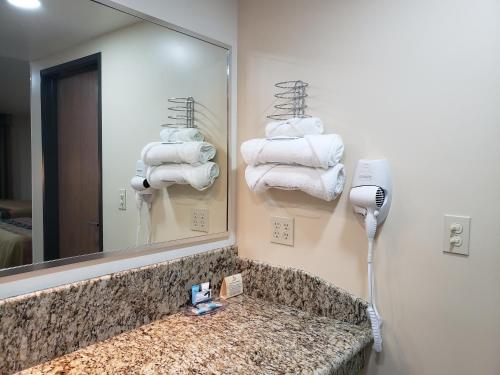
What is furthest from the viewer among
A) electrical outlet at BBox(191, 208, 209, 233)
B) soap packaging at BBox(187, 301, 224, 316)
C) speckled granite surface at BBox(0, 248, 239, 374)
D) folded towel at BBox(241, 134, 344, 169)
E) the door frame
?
electrical outlet at BBox(191, 208, 209, 233)

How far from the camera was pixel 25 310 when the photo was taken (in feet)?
2.92

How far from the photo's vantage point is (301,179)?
46.4 inches

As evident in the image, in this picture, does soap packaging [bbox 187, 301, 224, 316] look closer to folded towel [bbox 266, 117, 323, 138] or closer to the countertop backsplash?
the countertop backsplash

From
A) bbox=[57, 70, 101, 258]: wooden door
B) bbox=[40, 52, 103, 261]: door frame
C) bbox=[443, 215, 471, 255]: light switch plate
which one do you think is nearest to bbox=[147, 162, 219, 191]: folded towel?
bbox=[57, 70, 101, 258]: wooden door

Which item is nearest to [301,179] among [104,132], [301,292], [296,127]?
[296,127]

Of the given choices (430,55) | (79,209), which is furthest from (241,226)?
(430,55)

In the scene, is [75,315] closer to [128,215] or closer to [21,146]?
[128,215]

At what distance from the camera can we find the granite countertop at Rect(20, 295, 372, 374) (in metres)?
0.92

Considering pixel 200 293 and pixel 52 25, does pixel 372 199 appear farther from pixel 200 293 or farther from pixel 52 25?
pixel 52 25

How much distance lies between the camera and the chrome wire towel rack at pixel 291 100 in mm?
1296

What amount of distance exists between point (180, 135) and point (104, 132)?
30 cm

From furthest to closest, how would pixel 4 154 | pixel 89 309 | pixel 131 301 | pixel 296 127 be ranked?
pixel 296 127 < pixel 131 301 < pixel 89 309 < pixel 4 154

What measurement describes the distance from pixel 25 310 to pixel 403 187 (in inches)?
44.3

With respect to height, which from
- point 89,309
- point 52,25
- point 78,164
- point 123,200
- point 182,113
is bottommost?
point 89,309
